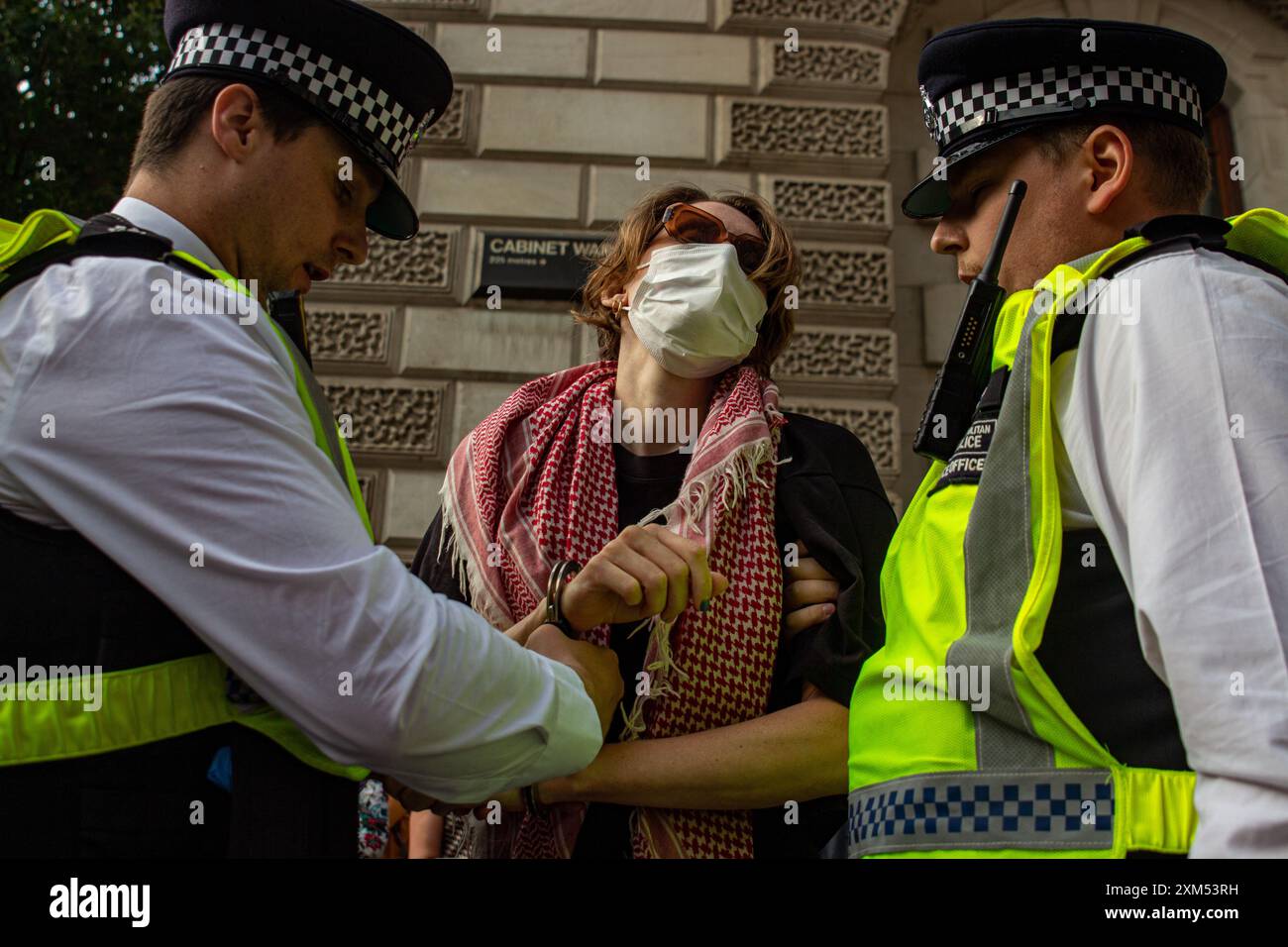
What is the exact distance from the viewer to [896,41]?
20.8 ft

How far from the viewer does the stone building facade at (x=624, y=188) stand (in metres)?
5.46

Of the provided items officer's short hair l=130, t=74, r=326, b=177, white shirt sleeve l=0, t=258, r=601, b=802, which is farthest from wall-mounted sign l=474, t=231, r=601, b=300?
white shirt sleeve l=0, t=258, r=601, b=802

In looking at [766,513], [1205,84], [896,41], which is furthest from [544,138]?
[1205,84]

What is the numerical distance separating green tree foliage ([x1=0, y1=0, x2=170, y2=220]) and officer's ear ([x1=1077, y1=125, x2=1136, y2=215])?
6921 mm

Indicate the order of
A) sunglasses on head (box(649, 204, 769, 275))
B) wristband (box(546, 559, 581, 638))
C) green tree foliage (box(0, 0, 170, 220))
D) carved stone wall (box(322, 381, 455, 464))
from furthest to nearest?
green tree foliage (box(0, 0, 170, 220)) → carved stone wall (box(322, 381, 455, 464)) → sunglasses on head (box(649, 204, 769, 275)) → wristband (box(546, 559, 581, 638))

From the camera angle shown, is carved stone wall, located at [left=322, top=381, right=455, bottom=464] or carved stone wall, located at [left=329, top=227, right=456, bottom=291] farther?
carved stone wall, located at [left=329, top=227, right=456, bottom=291]

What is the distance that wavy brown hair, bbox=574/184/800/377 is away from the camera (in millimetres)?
2809

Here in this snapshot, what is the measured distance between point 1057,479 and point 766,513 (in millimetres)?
1012

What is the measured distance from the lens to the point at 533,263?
5.60 meters

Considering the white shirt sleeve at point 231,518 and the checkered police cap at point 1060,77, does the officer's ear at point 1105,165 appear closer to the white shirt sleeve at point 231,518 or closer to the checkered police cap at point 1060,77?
the checkered police cap at point 1060,77

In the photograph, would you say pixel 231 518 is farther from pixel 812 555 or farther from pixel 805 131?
pixel 805 131

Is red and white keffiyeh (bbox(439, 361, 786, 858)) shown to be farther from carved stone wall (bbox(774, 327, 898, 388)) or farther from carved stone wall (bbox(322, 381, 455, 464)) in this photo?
carved stone wall (bbox(774, 327, 898, 388))

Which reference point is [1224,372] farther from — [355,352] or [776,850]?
[355,352]

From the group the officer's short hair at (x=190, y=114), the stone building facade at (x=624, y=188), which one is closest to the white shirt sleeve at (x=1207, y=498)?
the officer's short hair at (x=190, y=114)
